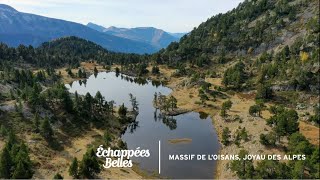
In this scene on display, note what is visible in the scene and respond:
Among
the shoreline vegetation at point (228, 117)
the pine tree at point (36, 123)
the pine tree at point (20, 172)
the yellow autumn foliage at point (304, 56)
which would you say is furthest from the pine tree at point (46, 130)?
the yellow autumn foliage at point (304, 56)

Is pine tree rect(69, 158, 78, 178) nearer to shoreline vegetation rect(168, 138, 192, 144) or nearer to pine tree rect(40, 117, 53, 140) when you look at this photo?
pine tree rect(40, 117, 53, 140)

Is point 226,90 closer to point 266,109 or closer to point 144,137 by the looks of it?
point 266,109

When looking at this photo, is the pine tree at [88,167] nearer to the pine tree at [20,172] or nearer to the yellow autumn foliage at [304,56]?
the pine tree at [20,172]

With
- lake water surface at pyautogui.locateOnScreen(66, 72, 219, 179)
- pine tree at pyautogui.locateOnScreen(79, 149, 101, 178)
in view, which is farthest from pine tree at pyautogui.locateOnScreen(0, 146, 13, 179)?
lake water surface at pyautogui.locateOnScreen(66, 72, 219, 179)

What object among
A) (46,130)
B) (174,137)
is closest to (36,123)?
(46,130)

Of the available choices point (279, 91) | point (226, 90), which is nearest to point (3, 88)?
point (226, 90)

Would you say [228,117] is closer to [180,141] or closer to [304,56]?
[180,141]

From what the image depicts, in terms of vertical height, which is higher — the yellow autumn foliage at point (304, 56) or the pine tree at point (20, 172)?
the yellow autumn foliage at point (304, 56)

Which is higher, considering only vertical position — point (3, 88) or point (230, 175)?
point (3, 88)

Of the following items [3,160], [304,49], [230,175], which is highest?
[304,49]

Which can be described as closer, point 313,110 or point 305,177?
point 305,177

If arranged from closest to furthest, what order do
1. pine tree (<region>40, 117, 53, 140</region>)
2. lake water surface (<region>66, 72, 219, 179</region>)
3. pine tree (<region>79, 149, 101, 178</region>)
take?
pine tree (<region>79, 149, 101, 178</region>) → lake water surface (<region>66, 72, 219, 179</region>) → pine tree (<region>40, 117, 53, 140</region>)
